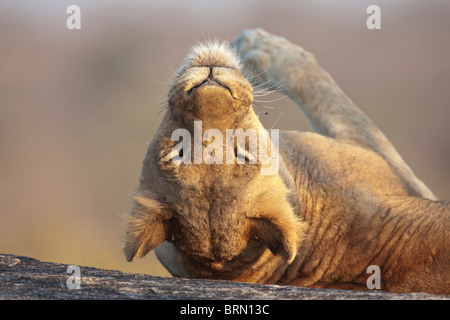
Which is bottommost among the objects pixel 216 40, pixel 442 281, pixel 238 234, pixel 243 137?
pixel 442 281

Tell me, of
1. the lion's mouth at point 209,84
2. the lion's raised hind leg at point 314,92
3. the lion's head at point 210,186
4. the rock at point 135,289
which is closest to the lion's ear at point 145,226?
the lion's head at point 210,186

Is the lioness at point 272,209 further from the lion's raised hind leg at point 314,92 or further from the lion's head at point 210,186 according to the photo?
the lion's raised hind leg at point 314,92

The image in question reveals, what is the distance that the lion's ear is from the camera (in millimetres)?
4301

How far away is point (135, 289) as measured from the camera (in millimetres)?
3246

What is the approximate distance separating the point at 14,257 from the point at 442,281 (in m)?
2.66

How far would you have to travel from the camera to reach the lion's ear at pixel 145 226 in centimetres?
430

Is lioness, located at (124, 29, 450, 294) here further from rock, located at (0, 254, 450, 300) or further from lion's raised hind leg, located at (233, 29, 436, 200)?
rock, located at (0, 254, 450, 300)

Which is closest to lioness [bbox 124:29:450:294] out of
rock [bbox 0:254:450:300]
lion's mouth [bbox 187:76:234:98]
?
lion's mouth [bbox 187:76:234:98]

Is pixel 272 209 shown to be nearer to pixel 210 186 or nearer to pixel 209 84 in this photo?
pixel 210 186

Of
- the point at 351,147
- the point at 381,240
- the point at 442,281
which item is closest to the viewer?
the point at 442,281

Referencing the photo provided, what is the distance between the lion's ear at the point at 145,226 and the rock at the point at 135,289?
1.57 feet

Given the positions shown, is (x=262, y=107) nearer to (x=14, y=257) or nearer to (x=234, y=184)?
(x=234, y=184)
